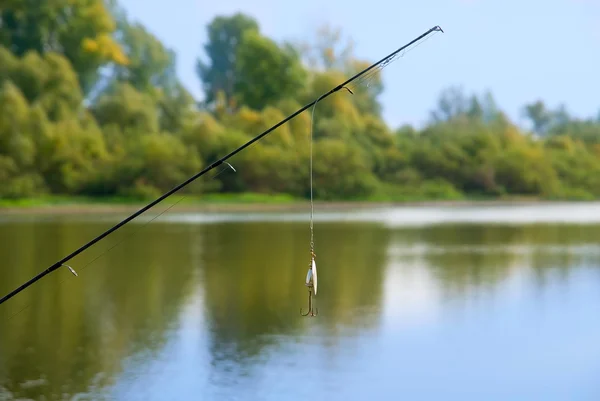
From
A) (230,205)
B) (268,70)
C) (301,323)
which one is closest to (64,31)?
(268,70)

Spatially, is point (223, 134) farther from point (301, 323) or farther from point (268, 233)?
point (301, 323)

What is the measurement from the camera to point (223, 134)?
168 feet

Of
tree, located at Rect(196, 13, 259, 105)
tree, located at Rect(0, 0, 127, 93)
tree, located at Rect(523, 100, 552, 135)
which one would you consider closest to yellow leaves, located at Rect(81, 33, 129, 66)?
tree, located at Rect(0, 0, 127, 93)

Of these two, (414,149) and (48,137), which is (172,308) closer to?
(48,137)

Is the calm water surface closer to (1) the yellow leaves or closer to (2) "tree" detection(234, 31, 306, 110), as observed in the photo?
(1) the yellow leaves

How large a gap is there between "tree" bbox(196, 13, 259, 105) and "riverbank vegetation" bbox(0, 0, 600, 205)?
1.50 metres

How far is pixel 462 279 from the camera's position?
17.8m

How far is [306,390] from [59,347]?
3427mm

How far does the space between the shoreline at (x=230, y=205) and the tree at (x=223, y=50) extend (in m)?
20.1

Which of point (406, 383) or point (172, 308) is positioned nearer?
point (406, 383)

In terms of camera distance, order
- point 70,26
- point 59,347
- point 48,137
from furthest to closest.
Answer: point 70,26
point 48,137
point 59,347

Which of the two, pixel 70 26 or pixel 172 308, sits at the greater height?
pixel 70 26

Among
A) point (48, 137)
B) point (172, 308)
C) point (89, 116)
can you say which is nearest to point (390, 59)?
point (172, 308)

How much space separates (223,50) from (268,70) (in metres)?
10.8
